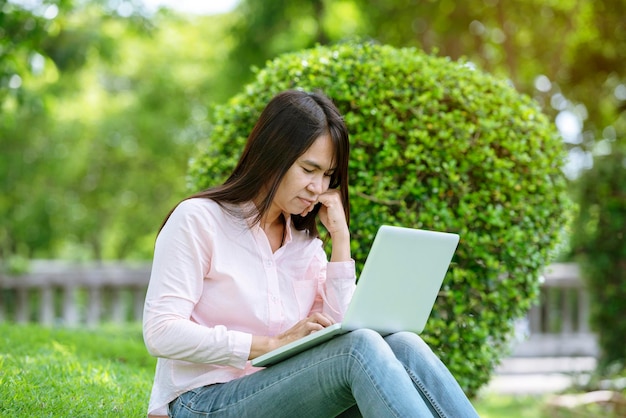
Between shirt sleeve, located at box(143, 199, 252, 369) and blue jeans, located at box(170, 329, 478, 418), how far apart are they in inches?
4.9

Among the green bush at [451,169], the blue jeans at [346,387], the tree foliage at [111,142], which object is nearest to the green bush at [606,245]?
the green bush at [451,169]

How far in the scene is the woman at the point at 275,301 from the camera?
253cm

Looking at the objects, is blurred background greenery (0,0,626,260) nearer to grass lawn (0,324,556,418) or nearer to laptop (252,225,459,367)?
grass lawn (0,324,556,418)

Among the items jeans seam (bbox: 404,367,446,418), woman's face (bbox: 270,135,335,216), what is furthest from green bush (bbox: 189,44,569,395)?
jeans seam (bbox: 404,367,446,418)

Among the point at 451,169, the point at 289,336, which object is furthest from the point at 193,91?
the point at 289,336

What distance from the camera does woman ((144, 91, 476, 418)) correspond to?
2.53m

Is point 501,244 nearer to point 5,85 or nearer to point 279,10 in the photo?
point 5,85

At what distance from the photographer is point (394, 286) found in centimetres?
261

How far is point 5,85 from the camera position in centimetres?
689

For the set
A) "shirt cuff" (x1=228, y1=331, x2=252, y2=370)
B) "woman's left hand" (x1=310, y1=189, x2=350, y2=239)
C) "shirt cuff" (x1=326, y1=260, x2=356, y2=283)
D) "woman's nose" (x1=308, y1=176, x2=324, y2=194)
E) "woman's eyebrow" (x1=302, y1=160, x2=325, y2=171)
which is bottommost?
"shirt cuff" (x1=228, y1=331, x2=252, y2=370)

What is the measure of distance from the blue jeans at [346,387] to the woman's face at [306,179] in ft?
1.79

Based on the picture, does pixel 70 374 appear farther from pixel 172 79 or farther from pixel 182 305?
pixel 172 79

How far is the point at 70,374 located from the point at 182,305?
1.38m

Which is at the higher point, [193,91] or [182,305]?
[193,91]
